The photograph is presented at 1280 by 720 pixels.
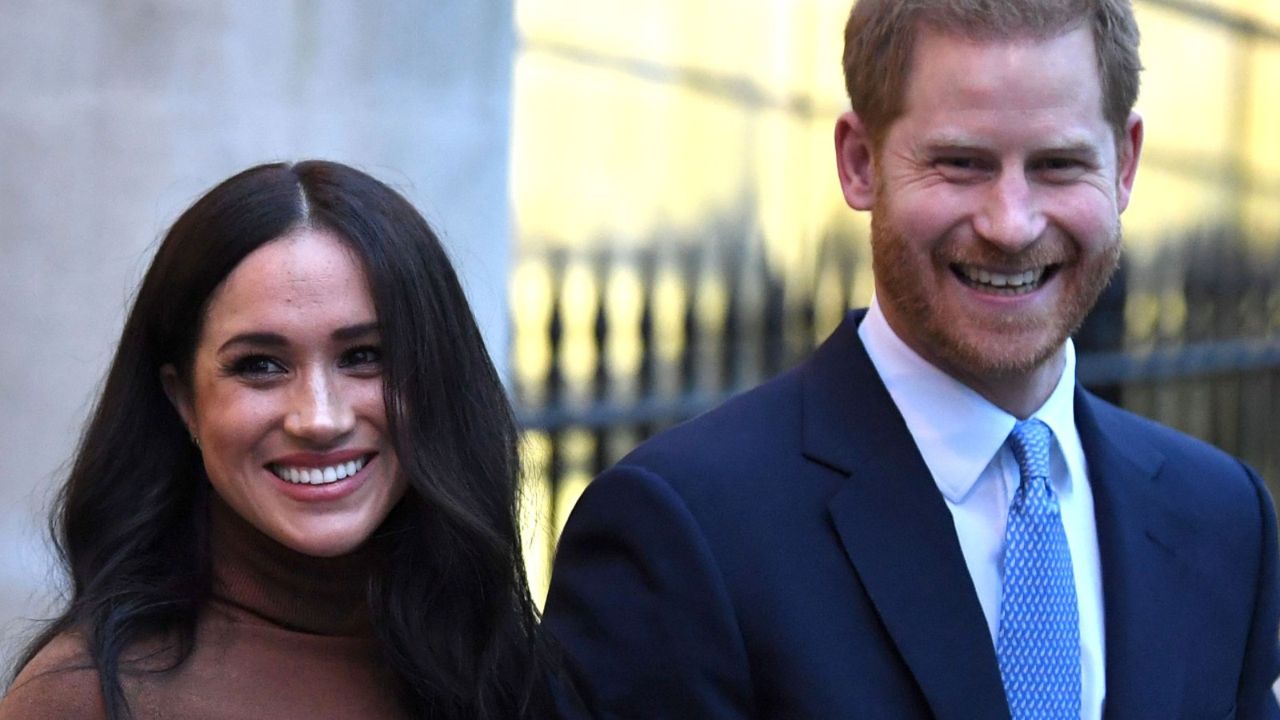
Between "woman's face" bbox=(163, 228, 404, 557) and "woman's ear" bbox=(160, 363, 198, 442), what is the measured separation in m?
0.04

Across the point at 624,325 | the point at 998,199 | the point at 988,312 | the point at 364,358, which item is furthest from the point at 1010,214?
the point at 624,325

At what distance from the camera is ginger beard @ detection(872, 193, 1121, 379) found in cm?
300

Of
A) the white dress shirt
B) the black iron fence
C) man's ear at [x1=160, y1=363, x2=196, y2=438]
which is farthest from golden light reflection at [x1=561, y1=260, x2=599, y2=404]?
man's ear at [x1=160, y1=363, x2=196, y2=438]

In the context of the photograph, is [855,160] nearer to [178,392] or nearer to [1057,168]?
[1057,168]

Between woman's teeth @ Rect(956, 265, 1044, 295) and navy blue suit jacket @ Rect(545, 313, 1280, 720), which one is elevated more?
woman's teeth @ Rect(956, 265, 1044, 295)

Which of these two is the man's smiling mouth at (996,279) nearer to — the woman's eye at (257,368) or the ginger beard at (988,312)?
the ginger beard at (988,312)

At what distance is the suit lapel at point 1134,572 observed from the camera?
301cm

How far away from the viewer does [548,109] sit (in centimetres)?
577

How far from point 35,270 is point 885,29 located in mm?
2562

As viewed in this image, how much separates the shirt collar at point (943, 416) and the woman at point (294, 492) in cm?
63

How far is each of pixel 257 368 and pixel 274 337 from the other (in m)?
0.07

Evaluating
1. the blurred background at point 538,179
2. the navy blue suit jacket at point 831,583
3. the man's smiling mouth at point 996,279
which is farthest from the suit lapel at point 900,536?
the blurred background at point 538,179

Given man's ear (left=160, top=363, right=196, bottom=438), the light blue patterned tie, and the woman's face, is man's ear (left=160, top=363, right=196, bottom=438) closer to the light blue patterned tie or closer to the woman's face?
the woman's face

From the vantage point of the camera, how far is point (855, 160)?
126 inches
